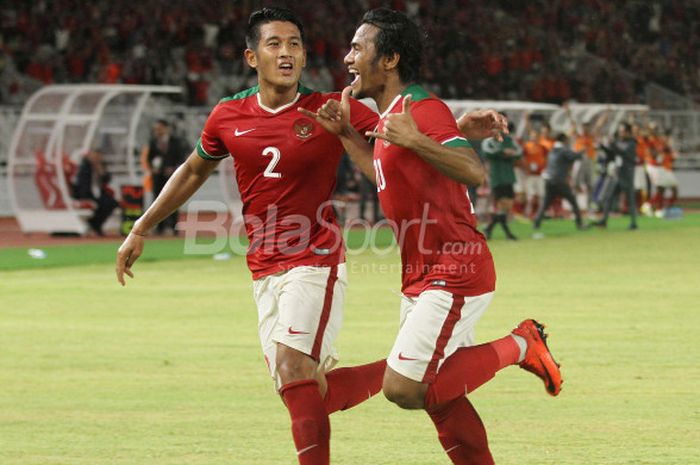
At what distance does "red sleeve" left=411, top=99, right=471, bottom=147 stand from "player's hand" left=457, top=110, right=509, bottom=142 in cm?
41

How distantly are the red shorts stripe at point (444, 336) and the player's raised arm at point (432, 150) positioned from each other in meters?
0.62

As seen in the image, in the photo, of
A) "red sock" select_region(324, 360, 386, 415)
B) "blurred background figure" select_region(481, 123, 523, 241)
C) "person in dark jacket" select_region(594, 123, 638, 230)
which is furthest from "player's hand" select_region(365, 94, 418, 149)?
"person in dark jacket" select_region(594, 123, 638, 230)

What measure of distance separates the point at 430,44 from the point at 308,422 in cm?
3614

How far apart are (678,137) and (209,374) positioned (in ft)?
127

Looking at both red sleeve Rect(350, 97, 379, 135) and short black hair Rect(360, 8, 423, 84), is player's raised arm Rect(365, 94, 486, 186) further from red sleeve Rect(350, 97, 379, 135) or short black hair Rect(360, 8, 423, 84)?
red sleeve Rect(350, 97, 379, 135)

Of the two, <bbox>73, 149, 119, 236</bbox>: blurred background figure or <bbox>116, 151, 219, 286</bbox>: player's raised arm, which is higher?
<bbox>116, 151, 219, 286</bbox>: player's raised arm

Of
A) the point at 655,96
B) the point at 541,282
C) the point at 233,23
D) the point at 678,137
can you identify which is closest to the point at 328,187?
the point at 541,282

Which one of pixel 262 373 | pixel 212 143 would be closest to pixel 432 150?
pixel 212 143

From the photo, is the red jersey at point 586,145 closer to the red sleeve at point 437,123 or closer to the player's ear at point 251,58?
the player's ear at point 251,58

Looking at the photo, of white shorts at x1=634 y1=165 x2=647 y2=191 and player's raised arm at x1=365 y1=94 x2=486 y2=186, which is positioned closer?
player's raised arm at x1=365 y1=94 x2=486 y2=186

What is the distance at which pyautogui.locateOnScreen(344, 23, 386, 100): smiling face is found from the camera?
701cm

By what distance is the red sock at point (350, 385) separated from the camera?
7.57 m

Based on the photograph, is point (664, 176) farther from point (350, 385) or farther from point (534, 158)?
point (350, 385)

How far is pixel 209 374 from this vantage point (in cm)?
1156
